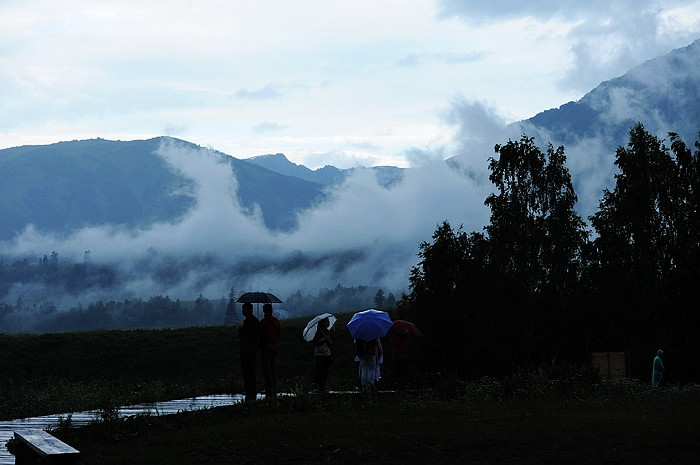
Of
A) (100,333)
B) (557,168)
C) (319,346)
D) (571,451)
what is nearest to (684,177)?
(557,168)

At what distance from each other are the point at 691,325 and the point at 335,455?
908cm

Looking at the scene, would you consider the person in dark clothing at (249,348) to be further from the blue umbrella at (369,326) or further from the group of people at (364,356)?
the blue umbrella at (369,326)

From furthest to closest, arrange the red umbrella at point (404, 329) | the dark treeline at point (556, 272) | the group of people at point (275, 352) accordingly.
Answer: the dark treeline at point (556, 272)
the red umbrella at point (404, 329)
the group of people at point (275, 352)

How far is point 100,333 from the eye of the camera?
108m

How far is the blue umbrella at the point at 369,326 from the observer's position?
2898cm

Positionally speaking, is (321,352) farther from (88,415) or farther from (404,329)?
(88,415)

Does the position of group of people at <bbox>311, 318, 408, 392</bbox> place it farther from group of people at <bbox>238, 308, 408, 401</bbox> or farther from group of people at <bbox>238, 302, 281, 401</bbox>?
group of people at <bbox>238, 302, 281, 401</bbox>

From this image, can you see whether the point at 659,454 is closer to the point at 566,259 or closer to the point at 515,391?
the point at 515,391

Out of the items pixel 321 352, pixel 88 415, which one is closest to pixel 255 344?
pixel 321 352

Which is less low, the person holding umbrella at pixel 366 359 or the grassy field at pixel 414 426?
the person holding umbrella at pixel 366 359

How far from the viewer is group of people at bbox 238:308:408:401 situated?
82.0 ft

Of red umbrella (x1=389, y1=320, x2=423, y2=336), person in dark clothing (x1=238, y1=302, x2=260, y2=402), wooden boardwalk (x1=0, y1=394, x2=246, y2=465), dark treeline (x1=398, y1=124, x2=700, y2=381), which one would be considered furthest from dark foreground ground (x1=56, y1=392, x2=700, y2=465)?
dark treeline (x1=398, y1=124, x2=700, y2=381)

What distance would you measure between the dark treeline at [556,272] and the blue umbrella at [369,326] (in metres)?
22.3

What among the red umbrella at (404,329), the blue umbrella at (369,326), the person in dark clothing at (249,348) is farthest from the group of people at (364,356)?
the person in dark clothing at (249,348)
